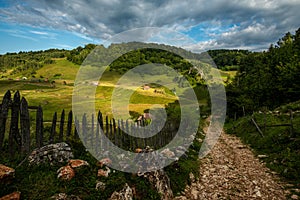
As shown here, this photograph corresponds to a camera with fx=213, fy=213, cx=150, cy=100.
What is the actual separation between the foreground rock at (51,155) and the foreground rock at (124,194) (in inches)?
84.4

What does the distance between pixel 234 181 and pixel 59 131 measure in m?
7.01

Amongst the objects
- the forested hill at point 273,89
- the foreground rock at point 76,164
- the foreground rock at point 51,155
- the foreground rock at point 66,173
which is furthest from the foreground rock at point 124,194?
the forested hill at point 273,89

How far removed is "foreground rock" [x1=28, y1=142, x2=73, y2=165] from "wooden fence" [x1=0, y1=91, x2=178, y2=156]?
78 cm

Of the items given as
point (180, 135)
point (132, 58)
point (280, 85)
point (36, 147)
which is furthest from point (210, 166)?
point (132, 58)

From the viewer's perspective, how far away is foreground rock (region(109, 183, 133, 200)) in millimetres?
5332

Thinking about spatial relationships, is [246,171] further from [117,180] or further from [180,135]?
[117,180]

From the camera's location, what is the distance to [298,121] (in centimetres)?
1566

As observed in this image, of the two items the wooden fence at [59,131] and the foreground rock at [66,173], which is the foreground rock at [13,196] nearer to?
the foreground rock at [66,173]

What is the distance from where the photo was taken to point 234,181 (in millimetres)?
8547

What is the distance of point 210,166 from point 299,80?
29.2m

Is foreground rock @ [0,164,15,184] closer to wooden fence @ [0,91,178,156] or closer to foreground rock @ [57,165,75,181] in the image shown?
foreground rock @ [57,165,75,181]

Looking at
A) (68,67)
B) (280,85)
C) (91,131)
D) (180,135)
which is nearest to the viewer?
(91,131)

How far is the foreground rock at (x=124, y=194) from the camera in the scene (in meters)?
5.33

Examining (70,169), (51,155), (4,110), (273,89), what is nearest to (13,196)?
(70,169)
